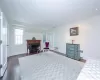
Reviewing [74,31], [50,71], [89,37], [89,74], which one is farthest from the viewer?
[74,31]

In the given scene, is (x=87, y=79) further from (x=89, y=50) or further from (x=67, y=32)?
(x=67, y=32)

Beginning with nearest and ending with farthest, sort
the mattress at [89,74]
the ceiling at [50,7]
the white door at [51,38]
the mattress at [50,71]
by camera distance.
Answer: the mattress at [89,74]
the mattress at [50,71]
the ceiling at [50,7]
the white door at [51,38]

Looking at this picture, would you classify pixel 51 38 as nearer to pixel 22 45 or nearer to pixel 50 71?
pixel 22 45

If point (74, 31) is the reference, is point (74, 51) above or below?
below

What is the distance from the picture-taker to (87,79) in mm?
816

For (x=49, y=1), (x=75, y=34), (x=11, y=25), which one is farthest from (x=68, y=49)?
(x=11, y=25)

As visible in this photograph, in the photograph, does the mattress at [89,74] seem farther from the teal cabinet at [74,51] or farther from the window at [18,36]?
the window at [18,36]

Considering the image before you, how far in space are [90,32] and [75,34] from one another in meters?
1.03

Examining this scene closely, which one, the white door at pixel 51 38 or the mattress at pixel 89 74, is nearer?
the mattress at pixel 89 74

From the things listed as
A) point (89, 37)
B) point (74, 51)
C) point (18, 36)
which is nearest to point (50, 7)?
point (89, 37)

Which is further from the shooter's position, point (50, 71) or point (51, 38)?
point (51, 38)

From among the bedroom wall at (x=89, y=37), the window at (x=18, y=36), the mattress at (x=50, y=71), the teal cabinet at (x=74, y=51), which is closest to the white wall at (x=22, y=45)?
the window at (x=18, y=36)

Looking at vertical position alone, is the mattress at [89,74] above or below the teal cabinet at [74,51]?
above

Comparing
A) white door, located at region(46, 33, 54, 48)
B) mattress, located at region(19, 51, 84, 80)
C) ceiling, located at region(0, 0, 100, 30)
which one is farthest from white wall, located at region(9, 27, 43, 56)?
mattress, located at region(19, 51, 84, 80)
